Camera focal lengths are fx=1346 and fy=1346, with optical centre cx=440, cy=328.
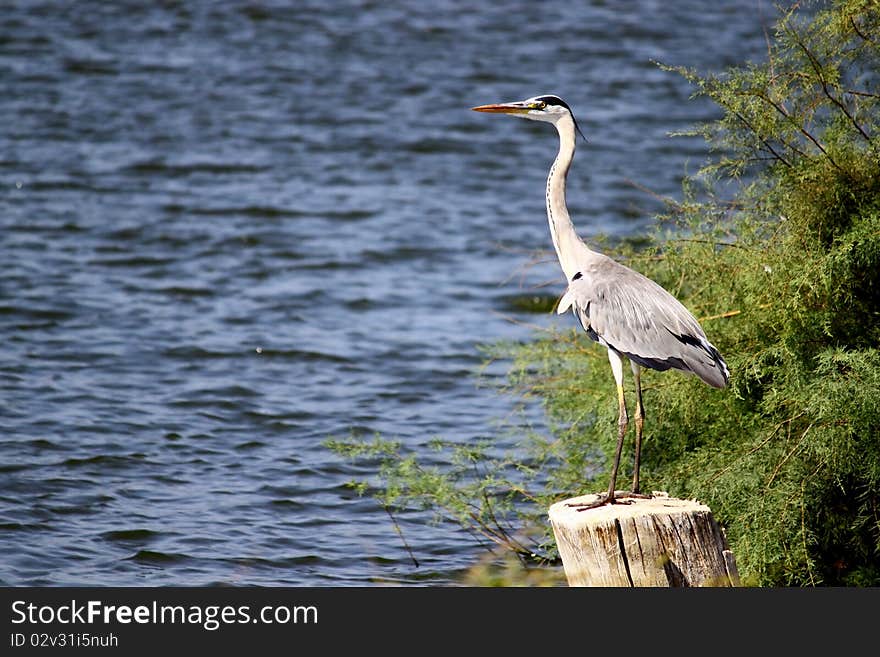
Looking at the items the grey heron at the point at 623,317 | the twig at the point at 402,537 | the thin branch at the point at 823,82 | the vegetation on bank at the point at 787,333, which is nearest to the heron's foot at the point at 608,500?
the grey heron at the point at 623,317

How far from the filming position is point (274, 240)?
15.5 metres

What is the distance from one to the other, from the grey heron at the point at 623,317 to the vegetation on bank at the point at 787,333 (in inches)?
27.2

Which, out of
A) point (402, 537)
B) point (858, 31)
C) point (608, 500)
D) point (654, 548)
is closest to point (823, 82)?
point (858, 31)

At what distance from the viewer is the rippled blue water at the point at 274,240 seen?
8836 mm

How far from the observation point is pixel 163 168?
1753 cm

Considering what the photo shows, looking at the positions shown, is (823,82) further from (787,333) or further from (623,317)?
(623,317)

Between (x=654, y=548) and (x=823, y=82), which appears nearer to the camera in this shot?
(x=654, y=548)

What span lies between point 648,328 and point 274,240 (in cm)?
989

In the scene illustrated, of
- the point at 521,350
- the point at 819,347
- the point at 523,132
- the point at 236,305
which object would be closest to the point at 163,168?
the point at 236,305

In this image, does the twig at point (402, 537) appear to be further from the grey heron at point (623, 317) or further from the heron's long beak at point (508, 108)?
the heron's long beak at point (508, 108)

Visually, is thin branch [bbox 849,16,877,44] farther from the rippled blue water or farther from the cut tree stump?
the cut tree stump

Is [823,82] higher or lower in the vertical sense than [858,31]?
lower

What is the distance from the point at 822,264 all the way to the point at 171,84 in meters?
15.7

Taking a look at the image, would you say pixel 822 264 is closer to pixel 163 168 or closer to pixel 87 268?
pixel 87 268
